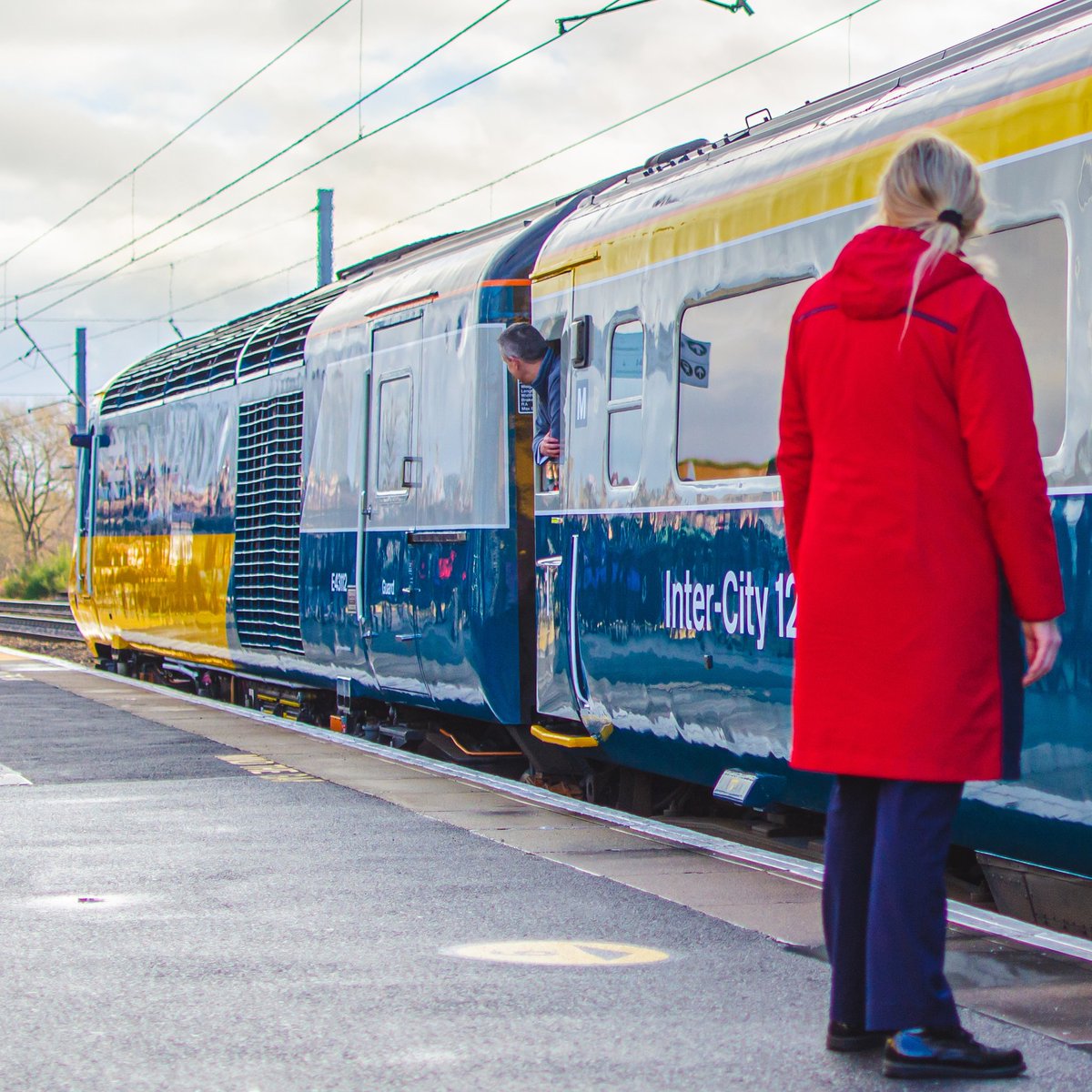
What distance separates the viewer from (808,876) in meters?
5.31

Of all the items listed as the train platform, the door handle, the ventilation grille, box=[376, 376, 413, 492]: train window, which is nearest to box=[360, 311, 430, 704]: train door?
box=[376, 376, 413, 492]: train window

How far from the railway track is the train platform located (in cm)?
2008

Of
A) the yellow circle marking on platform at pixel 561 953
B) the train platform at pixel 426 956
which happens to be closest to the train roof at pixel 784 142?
the train platform at pixel 426 956

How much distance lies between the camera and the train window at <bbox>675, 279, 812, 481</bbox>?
5.86 m

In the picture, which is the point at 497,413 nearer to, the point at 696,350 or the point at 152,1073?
the point at 696,350

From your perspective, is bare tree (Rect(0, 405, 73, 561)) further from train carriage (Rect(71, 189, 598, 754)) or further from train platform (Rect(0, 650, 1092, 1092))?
train platform (Rect(0, 650, 1092, 1092))

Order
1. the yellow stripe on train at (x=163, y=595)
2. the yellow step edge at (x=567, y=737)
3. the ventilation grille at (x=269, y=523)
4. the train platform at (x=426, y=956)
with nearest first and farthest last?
the train platform at (x=426, y=956) → the yellow step edge at (x=567, y=737) → the ventilation grille at (x=269, y=523) → the yellow stripe on train at (x=163, y=595)

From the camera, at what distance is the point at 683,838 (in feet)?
19.7

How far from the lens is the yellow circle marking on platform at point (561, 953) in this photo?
4281 millimetres

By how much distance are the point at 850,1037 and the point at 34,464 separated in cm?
6989

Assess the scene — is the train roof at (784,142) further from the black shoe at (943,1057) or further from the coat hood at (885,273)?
the black shoe at (943,1057)

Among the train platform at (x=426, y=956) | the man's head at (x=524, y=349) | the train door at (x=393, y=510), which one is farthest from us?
the train door at (x=393, y=510)

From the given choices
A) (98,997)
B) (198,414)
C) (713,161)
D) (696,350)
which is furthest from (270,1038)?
(198,414)

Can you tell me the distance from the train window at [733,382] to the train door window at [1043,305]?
1.02 metres
